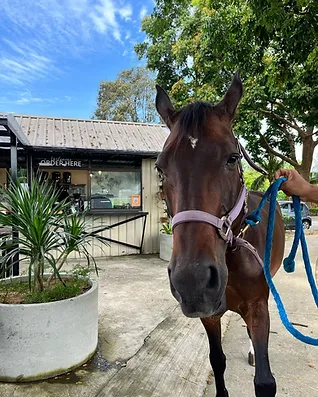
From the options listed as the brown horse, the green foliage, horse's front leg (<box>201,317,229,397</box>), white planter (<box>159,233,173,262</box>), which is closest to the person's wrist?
the brown horse

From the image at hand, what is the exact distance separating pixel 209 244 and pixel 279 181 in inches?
22.7

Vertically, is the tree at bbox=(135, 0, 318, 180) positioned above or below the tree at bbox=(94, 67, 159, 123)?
below

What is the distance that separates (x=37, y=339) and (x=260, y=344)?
1.52m

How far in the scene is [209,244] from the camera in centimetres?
95

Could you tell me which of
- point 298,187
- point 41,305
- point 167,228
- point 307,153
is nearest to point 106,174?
point 167,228

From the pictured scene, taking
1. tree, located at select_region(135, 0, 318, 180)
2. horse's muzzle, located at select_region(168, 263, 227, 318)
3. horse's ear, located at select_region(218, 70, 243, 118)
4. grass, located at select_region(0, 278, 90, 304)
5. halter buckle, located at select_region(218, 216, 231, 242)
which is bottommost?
grass, located at select_region(0, 278, 90, 304)

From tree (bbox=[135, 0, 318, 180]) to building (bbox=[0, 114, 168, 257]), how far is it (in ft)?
8.20

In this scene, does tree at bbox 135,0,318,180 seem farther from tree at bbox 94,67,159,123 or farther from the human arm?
tree at bbox 94,67,159,123

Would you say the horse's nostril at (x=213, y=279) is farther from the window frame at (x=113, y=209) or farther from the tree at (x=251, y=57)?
the window frame at (x=113, y=209)

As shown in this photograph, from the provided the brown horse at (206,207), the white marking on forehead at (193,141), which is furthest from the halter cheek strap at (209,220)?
the white marking on forehead at (193,141)

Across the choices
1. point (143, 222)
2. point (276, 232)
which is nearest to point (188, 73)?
point (143, 222)

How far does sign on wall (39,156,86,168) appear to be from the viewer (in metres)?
6.21

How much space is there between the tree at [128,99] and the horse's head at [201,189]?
75.1 ft

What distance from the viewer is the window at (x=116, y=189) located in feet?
21.4
